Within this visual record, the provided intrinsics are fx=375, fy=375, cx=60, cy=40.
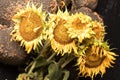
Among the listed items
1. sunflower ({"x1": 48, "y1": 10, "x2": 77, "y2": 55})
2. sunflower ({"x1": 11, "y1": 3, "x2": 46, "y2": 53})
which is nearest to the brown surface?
sunflower ({"x1": 11, "y1": 3, "x2": 46, "y2": 53})

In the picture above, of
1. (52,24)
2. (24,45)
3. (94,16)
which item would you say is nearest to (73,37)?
(52,24)

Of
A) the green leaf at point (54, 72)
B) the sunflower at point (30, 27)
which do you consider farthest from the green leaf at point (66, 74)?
the sunflower at point (30, 27)

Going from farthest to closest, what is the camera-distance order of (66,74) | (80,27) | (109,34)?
(109,34), (66,74), (80,27)

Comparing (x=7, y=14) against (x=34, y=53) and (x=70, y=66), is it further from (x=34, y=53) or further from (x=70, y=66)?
(x=70, y=66)

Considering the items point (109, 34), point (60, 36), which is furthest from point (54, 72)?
point (109, 34)

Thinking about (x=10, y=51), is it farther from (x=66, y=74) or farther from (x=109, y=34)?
(x=109, y=34)

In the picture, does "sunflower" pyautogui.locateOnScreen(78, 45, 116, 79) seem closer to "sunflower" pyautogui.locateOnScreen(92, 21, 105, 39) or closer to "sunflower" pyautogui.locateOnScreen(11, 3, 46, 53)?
"sunflower" pyautogui.locateOnScreen(92, 21, 105, 39)
